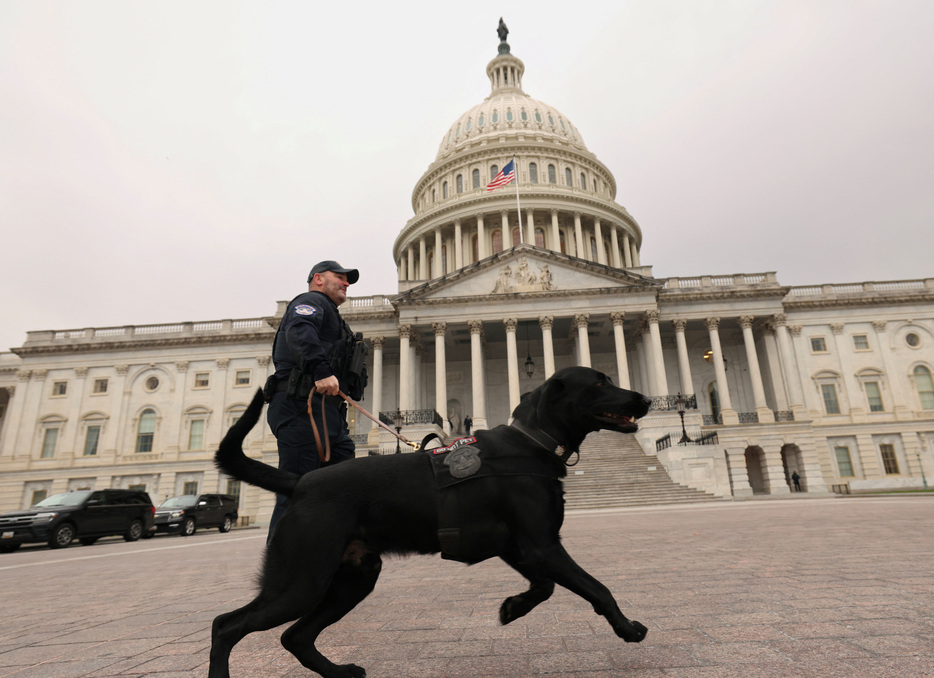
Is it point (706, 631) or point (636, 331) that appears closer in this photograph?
point (706, 631)

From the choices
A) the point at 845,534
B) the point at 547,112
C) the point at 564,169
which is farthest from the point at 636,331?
the point at 547,112

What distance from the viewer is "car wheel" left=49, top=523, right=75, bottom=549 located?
17.4m

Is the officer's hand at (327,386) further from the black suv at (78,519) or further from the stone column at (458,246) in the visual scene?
the stone column at (458,246)

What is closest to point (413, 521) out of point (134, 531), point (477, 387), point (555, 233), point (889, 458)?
point (134, 531)

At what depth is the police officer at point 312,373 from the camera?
175 inches

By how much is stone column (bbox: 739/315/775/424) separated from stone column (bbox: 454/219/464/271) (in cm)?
2511

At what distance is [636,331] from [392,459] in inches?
1560

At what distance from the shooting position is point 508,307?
37969 mm

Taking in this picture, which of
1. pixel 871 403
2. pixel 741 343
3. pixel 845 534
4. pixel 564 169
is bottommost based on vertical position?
pixel 845 534

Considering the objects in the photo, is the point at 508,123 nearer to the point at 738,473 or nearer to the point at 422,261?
the point at 422,261

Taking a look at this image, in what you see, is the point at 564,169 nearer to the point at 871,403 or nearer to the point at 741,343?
the point at 741,343

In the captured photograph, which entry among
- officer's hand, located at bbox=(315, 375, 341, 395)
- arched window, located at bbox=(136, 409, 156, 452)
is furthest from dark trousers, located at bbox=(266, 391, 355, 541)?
arched window, located at bbox=(136, 409, 156, 452)

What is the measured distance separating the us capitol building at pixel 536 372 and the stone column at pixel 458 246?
11.5 m

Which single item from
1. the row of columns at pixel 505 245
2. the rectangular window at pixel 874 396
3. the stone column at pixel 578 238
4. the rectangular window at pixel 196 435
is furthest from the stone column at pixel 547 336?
the rectangular window at pixel 196 435
